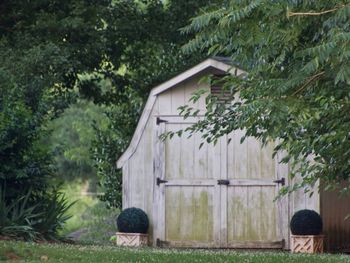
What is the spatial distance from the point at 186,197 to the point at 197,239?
808 millimetres

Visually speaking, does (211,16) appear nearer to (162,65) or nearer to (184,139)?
(184,139)

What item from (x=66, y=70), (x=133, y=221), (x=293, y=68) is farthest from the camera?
(x=66, y=70)

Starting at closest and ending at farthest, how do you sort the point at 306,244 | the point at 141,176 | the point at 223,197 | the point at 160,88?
1. the point at 306,244
2. the point at 223,197
3. the point at 160,88
4. the point at 141,176

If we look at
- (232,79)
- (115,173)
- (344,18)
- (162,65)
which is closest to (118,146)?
(115,173)

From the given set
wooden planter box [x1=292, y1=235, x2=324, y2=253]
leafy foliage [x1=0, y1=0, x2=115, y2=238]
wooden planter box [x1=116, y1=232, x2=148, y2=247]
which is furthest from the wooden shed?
leafy foliage [x1=0, y1=0, x2=115, y2=238]

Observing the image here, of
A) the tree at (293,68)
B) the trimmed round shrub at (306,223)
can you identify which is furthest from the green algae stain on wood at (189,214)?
the tree at (293,68)

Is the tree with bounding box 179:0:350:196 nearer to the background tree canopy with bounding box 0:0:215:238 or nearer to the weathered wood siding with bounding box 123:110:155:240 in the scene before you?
the weathered wood siding with bounding box 123:110:155:240

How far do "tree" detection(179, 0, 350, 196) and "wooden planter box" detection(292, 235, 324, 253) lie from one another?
6.10 meters

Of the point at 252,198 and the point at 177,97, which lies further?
the point at 177,97

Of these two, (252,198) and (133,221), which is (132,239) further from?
(252,198)

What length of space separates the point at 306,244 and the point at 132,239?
10.5 feet

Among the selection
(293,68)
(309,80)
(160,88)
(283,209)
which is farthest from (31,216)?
(309,80)

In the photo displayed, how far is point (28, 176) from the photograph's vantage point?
15102mm

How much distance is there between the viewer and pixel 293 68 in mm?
7852
